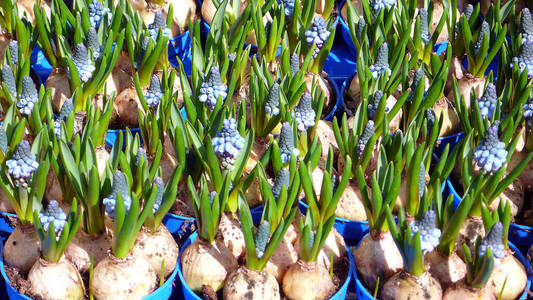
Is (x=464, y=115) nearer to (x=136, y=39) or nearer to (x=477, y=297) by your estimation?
(x=477, y=297)

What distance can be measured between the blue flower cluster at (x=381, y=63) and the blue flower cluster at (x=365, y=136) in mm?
352

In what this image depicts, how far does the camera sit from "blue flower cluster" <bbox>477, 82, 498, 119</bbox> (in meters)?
2.13

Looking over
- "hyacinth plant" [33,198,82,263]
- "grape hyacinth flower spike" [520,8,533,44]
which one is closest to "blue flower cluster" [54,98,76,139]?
"hyacinth plant" [33,198,82,263]

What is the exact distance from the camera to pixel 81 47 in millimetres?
2268

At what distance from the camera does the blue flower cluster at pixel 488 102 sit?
213cm

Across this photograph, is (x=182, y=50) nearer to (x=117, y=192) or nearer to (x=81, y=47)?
(x=81, y=47)

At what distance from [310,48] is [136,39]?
2.20 ft

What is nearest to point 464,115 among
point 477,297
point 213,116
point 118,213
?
point 477,297

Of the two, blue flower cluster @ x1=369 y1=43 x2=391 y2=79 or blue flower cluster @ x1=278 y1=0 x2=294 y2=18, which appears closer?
blue flower cluster @ x1=369 y1=43 x2=391 y2=79

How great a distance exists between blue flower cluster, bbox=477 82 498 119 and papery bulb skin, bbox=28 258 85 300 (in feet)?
4.51

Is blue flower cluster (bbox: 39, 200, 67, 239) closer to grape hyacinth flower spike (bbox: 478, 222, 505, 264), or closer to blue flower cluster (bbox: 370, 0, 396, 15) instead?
grape hyacinth flower spike (bbox: 478, 222, 505, 264)

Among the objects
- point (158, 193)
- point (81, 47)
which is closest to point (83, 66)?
point (81, 47)

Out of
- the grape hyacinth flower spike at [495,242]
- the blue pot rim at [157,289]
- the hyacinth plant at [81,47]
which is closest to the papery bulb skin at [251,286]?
the blue pot rim at [157,289]

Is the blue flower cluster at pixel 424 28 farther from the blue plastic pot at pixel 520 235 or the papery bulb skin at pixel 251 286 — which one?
the papery bulb skin at pixel 251 286
